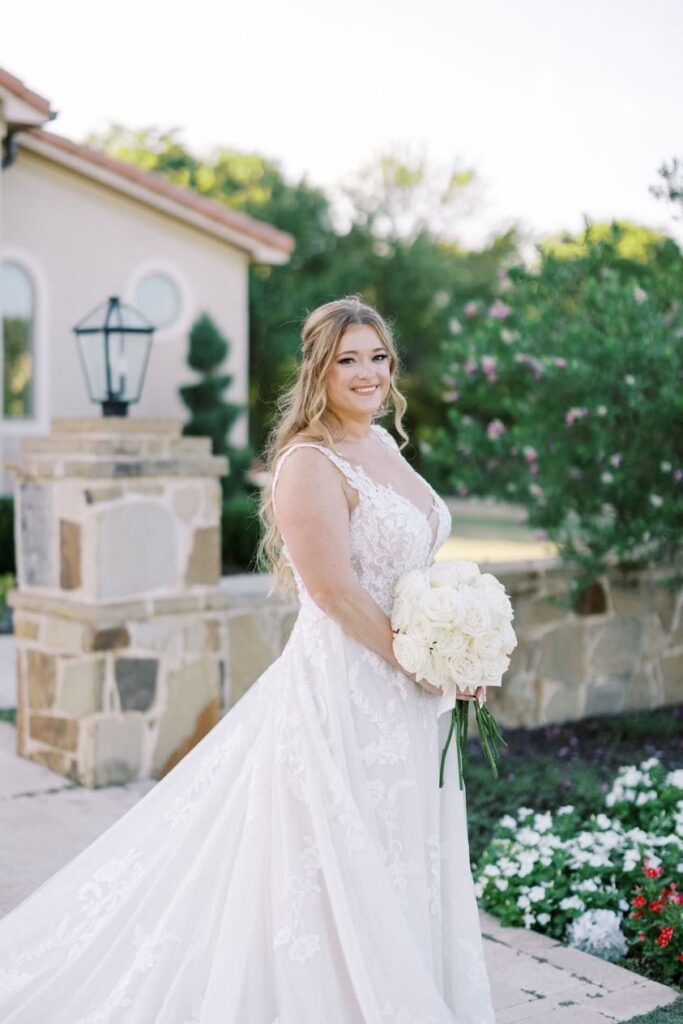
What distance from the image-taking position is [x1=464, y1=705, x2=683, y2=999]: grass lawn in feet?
18.1

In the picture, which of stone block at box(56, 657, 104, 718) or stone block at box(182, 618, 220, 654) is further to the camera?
stone block at box(182, 618, 220, 654)

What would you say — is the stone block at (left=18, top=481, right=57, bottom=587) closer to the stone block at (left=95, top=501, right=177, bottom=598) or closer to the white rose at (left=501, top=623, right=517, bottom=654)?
the stone block at (left=95, top=501, right=177, bottom=598)

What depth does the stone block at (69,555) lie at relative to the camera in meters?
5.50

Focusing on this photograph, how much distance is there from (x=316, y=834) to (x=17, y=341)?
11442 mm

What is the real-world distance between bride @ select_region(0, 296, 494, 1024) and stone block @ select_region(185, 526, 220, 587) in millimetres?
2608

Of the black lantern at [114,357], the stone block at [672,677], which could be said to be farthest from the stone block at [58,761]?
the stone block at [672,677]

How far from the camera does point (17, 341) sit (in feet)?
43.9

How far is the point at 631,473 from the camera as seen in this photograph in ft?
22.1

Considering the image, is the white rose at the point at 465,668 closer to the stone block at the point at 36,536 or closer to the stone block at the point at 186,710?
the stone block at the point at 186,710

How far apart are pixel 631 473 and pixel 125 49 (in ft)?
59.9

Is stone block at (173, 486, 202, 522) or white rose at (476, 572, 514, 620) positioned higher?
stone block at (173, 486, 202, 522)

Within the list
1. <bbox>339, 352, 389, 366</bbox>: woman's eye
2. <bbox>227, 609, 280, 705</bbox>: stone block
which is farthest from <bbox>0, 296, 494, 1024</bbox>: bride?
<bbox>227, 609, 280, 705</bbox>: stone block

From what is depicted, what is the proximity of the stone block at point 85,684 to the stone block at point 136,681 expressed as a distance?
0.09 m

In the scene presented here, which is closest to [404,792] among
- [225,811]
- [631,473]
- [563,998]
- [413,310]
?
[225,811]
